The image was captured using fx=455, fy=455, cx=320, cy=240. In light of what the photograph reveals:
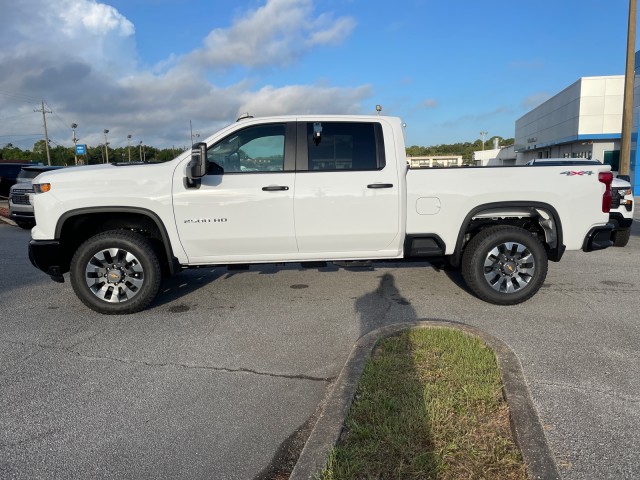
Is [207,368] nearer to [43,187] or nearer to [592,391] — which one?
[43,187]

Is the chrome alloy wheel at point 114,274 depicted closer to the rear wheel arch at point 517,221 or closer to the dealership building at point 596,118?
the rear wheel arch at point 517,221

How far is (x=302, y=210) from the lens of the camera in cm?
487

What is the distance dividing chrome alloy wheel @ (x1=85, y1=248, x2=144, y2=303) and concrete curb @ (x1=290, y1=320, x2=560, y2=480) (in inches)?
102

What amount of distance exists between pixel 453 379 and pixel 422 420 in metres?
0.60

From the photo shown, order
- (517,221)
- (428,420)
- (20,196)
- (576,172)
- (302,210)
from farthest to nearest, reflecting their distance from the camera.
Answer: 1. (20,196)
2. (517,221)
3. (576,172)
4. (302,210)
5. (428,420)

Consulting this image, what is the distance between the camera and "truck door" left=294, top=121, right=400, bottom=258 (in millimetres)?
4867

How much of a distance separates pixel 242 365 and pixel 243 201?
69.8 inches

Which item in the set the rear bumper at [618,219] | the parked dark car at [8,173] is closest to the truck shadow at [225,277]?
the rear bumper at [618,219]

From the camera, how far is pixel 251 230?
4898 millimetres

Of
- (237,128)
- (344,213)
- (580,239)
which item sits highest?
(237,128)

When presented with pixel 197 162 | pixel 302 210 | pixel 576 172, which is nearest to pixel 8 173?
pixel 197 162

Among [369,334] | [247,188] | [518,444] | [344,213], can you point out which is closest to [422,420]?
[518,444]

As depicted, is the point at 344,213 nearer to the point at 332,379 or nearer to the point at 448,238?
the point at 448,238

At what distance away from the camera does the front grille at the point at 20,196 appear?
39.0 ft
